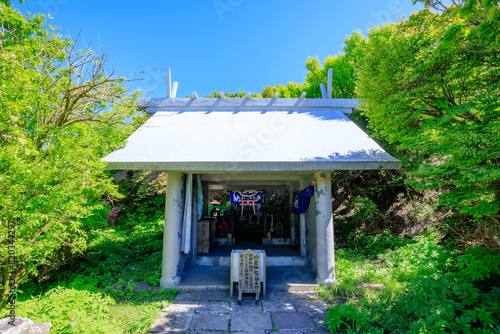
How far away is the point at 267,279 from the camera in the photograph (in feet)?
21.8

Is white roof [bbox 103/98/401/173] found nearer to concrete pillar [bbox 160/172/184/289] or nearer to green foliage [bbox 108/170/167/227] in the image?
concrete pillar [bbox 160/172/184/289]

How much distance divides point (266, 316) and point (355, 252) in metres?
5.28

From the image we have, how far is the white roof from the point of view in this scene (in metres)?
5.35

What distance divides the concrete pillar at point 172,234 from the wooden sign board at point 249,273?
1786mm

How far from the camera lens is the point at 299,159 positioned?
543 cm

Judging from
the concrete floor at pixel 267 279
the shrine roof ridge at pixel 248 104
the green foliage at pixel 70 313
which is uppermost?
the shrine roof ridge at pixel 248 104

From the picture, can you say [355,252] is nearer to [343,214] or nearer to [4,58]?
[343,214]

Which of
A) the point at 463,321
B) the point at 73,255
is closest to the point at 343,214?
the point at 463,321

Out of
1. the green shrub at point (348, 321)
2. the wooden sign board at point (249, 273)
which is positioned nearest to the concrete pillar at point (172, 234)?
the wooden sign board at point (249, 273)

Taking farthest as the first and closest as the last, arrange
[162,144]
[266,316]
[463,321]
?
[162,144] → [266,316] → [463,321]

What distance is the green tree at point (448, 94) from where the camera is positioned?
3750 mm

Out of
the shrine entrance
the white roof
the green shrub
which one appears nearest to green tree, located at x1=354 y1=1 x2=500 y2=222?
the white roof

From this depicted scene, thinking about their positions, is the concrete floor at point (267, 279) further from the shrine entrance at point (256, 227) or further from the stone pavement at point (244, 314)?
the shrine entrance at point (256, 227)

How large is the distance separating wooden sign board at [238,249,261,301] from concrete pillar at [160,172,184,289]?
1.79m
